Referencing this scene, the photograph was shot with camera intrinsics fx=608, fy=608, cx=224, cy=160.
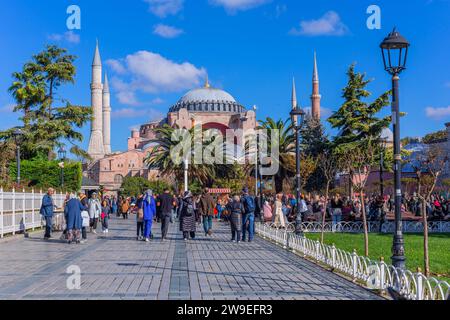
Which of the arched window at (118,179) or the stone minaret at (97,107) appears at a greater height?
the stone minaret at (97,107)

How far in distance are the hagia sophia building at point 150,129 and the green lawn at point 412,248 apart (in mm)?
56470

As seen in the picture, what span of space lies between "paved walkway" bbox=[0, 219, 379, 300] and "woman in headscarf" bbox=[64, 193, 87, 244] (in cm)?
89

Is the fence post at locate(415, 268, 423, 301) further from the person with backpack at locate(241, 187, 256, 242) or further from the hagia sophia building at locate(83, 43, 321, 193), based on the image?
the hagia sophia building at locate(83, 43, 321, 193)

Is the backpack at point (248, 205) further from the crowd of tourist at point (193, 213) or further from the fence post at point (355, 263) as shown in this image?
the fence post at point (355, 263)

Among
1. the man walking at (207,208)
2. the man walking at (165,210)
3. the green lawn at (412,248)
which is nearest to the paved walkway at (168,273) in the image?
the man walking at (165,210)

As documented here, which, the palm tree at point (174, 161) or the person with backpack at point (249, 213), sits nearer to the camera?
the person with backpack at point (249, 213)

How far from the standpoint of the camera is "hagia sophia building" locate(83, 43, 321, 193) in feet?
261

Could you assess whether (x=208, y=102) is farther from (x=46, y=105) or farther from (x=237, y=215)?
(x=237, y=215)

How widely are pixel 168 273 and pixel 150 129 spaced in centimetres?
6987

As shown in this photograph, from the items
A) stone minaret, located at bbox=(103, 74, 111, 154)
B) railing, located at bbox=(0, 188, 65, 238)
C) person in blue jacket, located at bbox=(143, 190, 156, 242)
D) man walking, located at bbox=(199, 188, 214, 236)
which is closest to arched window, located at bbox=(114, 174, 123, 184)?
stone minaret, located at bbox=(103, 74, 111, 154)

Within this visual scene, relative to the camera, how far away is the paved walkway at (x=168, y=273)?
7.82 m

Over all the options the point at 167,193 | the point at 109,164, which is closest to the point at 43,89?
the point at 167,193

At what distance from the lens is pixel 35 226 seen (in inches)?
858
